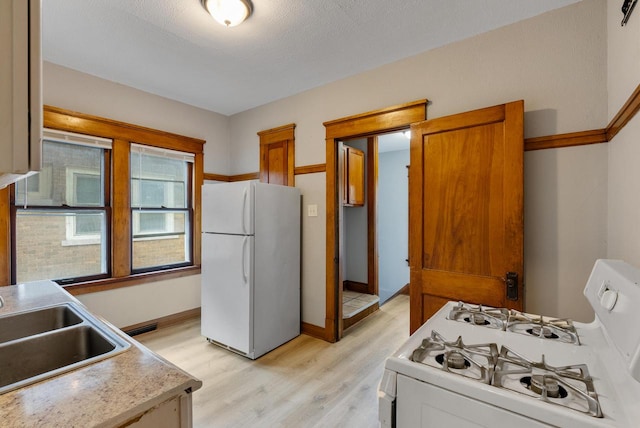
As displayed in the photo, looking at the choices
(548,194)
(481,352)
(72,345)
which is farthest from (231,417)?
(548,194)

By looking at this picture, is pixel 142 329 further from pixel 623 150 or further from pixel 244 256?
pixel 623 150

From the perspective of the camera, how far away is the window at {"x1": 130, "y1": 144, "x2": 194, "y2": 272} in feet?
10.6

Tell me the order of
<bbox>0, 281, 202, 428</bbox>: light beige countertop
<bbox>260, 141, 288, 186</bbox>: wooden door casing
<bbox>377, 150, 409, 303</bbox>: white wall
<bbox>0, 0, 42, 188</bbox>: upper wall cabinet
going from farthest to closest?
<bbox>377, 150, 409, 303</bbox>: white wall → <bbox>260, 141, 288, 186</bbox>: wooden door casing → <bbox>0, 281, 202, 428</bbox>: light beige countertop → <bbox>0, 0, 42, 188</bbox>: upper wall cabinet

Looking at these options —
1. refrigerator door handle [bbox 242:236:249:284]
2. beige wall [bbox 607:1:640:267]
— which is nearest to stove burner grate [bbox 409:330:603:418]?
beige wall [bbox 607:1:640:267]

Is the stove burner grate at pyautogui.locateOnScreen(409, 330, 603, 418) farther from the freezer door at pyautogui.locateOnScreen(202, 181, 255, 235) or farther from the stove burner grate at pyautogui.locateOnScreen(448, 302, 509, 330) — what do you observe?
the freezer door at pyautogui.locateOnScreen(202, 181, 255, 235)

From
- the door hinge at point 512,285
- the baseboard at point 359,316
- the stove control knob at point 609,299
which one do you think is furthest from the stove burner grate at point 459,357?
the baseboard at point 359,316

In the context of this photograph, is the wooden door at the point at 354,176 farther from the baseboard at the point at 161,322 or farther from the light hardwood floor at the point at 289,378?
the baseboard at the point at 161,322

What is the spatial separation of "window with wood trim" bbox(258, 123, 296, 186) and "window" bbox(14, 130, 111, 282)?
1589mm

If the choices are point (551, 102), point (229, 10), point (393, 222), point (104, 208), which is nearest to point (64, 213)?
point (104, 208)

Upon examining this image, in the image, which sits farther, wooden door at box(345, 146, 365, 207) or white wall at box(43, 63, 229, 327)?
wooden door at box(345, 146, 365, 207)

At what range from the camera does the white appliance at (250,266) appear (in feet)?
8.70

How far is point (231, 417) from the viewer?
192cm

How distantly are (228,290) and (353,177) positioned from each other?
7.42 ft

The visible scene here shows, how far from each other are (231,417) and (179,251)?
7.36 ft
